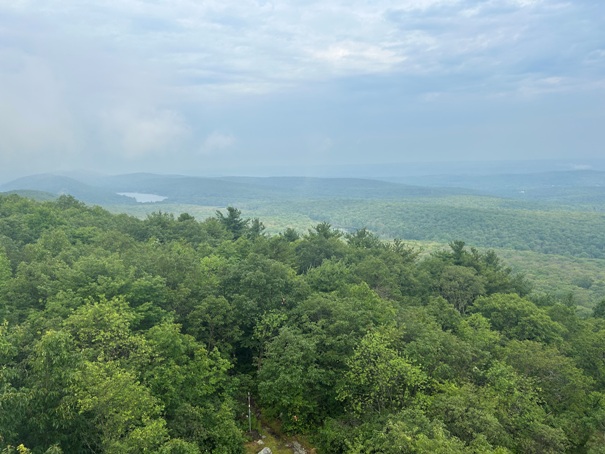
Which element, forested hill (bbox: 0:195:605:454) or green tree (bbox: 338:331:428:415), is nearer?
forested hill (bbox: 0:195:605:454)

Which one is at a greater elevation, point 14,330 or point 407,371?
point 14,330

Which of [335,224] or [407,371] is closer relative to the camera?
[407,371]

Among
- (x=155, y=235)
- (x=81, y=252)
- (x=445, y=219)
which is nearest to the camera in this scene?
(x=81, y=252)

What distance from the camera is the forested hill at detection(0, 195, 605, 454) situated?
11.9 metres

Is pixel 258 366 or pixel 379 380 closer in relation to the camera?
pixel 379 380

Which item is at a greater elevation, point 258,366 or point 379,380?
point 379,380

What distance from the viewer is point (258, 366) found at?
20.8 m

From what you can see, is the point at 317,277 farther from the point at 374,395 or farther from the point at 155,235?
the point at 155,235

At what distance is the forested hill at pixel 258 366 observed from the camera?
38.9 feet

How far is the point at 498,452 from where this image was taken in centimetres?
1259

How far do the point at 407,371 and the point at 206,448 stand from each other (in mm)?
8143

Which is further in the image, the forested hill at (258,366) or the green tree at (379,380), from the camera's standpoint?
the green tree at (379,380)

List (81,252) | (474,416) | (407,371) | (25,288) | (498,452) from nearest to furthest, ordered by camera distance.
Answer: (498,452) → (474,416) → (407,371) → (25,288) → (81,252)

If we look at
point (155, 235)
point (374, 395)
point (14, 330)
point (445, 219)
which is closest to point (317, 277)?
point (374, 395)
